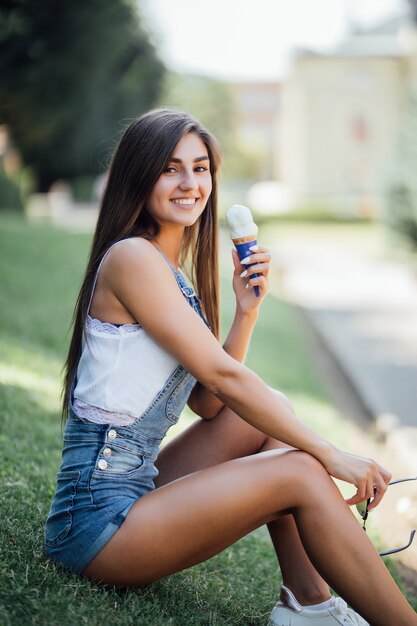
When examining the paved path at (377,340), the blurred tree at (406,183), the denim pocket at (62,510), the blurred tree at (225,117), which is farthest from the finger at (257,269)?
the blurred tree at (225,117)

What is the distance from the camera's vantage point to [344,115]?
135 ft

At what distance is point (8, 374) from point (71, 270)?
4755 millimetres

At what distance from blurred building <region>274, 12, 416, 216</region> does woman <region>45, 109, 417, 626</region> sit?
125ft

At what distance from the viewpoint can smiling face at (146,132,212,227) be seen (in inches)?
106

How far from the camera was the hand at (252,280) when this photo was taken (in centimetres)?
282

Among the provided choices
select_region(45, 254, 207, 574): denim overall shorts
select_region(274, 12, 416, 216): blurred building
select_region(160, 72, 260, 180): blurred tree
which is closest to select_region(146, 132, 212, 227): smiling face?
select_region(45, 254, 207, 574): denim overall shorts

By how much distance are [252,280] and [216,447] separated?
0.59m

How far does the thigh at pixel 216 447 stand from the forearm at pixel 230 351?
5 cm

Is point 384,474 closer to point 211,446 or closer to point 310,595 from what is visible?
point 310,595

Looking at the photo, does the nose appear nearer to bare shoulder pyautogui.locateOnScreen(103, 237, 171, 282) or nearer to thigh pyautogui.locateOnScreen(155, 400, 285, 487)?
bare shoulder pyautogui.locateOnScreen(103, 237, 171, 282)

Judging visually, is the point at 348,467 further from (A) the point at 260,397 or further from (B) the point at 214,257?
(B) the point at 214,257

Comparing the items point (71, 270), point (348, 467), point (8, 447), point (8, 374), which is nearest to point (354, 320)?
point (71, 270)

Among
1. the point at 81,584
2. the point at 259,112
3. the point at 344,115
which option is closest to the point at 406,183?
the point at 81,584

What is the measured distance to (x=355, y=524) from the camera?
2389mm
